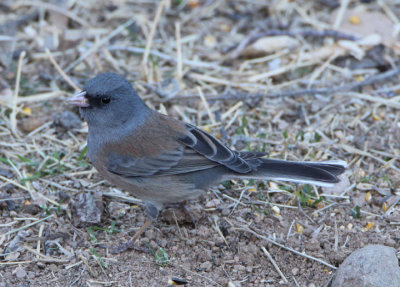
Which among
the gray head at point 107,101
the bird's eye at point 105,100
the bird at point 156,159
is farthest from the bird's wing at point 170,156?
the bird's eye at point 105,100

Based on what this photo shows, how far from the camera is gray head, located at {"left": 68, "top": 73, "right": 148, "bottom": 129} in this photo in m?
3.57

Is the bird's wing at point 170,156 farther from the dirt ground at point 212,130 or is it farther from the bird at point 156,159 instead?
the dirt ground at point 212,130

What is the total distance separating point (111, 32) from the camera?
562 cm

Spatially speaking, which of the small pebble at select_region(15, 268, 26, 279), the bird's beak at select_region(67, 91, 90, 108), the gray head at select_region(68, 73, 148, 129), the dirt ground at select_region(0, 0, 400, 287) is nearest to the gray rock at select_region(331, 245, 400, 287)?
the dirt ground at select_region(0, 0, 400, 287)

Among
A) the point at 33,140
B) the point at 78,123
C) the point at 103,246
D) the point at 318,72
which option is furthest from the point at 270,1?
the point at 103,246

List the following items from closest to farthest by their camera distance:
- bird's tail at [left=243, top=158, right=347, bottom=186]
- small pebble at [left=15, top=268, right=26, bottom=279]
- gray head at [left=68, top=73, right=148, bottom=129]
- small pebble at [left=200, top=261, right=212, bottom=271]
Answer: small pebble at [left=15, top=268, right=26, bottom=279], small pebble at [left=200, top=261, right=212, bottom=271], bird's tail at [left=243, top=158, right=347, bottom=186], gray head at [left=68, top=73, right=148, bottom=129]

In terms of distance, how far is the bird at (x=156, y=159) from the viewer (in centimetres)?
354

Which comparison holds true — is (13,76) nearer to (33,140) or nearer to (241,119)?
(33,140)

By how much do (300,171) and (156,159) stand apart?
975mm

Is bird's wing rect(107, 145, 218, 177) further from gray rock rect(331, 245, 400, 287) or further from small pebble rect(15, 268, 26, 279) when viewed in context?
gray rock rect(331, 245, 400, 287)

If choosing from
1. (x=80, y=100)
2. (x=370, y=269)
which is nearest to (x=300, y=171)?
(x=370, y=269)

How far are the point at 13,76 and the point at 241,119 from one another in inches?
87.8

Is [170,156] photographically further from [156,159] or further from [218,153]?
[218,153]

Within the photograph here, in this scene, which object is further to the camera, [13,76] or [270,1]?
[270,1]
